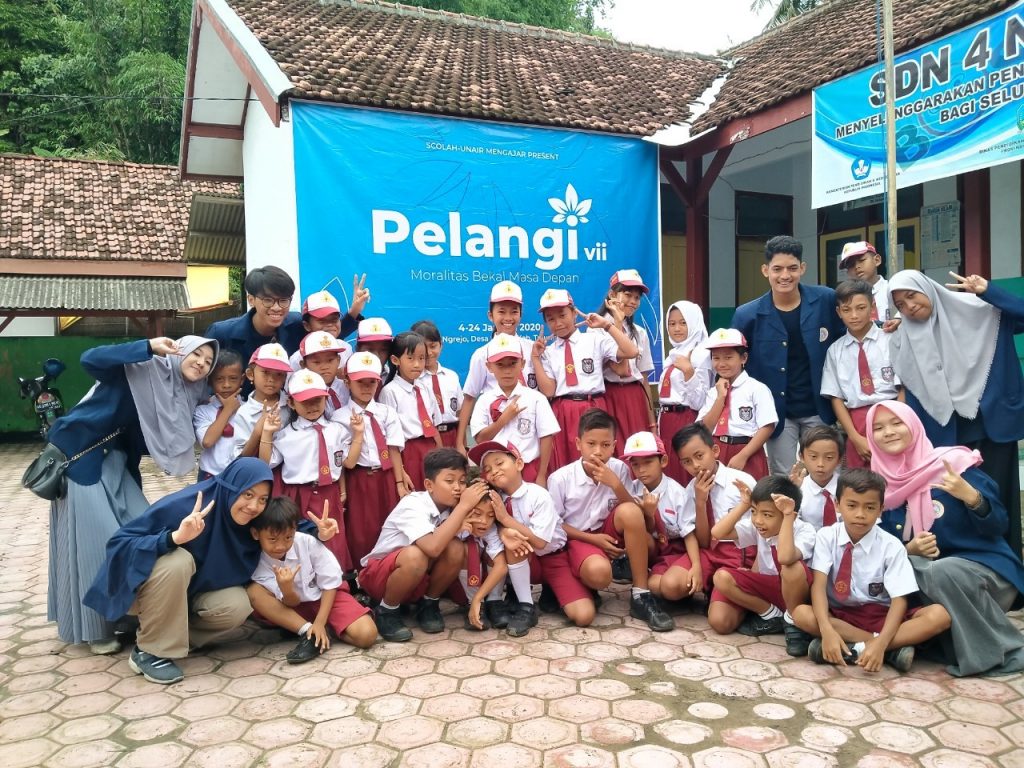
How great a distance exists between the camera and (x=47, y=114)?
19.2m

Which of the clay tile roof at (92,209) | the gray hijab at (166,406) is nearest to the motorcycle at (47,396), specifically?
the clay tile roof at (92,209)

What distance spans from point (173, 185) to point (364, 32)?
7008mm

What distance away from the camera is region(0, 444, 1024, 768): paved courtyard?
248 cm

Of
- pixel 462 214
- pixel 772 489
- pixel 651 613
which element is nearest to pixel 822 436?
pixel 772 489

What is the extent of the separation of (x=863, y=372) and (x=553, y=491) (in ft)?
5.57

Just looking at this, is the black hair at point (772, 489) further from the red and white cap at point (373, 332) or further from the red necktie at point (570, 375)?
the red and white cap at point (373, 332)

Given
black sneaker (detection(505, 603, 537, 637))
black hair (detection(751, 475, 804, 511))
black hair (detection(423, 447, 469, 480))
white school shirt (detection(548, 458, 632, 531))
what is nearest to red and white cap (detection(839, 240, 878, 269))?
black hair (detection(751, 475, 804, 511))

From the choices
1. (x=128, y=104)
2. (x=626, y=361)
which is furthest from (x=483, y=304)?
(x=128, y=104)

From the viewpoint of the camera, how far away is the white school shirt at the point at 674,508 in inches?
148

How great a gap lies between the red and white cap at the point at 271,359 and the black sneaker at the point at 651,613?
1.99m

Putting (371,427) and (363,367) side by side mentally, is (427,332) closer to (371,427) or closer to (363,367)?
(363,367)

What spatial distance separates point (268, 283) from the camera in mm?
3947

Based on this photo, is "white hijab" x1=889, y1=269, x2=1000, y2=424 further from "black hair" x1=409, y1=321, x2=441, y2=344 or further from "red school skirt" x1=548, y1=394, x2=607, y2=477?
"black hair" x1=409, y1=321, x2=441, y2=344

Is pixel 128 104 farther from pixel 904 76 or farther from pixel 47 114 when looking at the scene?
pixel 904 76
